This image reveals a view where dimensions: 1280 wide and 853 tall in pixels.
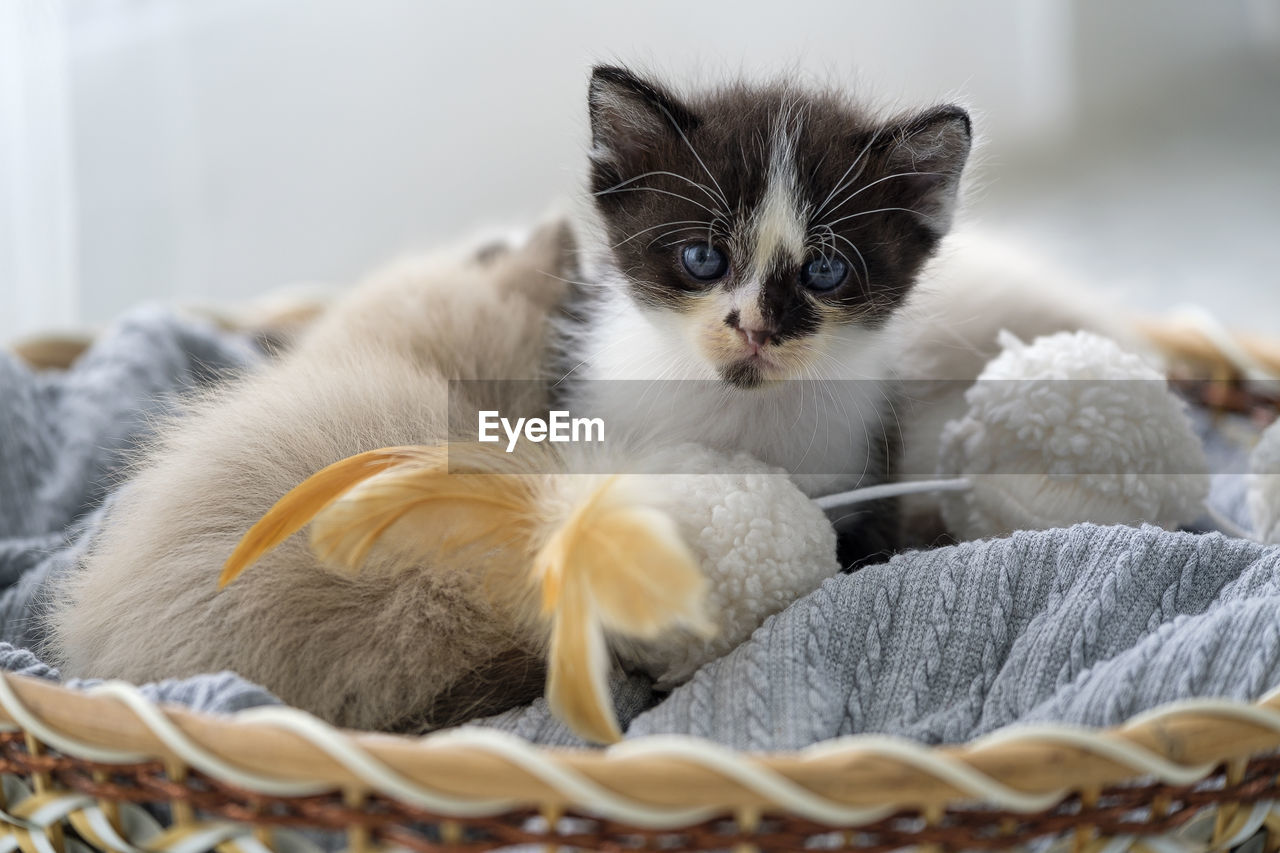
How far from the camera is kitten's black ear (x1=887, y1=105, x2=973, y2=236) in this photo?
89 centimetres

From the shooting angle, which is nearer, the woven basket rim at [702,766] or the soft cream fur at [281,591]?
the woven basket rim at [702,766]

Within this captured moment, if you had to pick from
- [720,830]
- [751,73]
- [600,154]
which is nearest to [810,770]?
[720,830]

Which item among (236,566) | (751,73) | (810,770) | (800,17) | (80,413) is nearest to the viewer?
(810,770)

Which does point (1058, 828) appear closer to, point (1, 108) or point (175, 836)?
point (175, 836)

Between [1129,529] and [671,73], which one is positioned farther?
[671,73]

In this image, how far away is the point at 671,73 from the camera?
114 cm

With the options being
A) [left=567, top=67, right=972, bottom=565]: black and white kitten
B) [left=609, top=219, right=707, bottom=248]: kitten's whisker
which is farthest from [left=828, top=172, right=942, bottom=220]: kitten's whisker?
[left=609, top=219, right=707, bottom=248]: kitten's whisker

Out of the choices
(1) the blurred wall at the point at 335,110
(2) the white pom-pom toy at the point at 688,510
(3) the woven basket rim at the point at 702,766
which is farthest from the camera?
(1) the blurred wall at the point at 335,110

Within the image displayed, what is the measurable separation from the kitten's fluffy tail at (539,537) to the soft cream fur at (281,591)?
4 cm

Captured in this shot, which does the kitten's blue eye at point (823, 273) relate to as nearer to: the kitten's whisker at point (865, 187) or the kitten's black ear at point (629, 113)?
the kitten's whisker at point (865, 187)

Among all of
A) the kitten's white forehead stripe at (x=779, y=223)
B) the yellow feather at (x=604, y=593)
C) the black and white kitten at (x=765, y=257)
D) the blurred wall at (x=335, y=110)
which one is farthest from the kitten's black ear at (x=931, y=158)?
the blurred wall at (x=335, y=110)

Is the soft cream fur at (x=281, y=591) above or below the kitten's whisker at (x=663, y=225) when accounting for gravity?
below

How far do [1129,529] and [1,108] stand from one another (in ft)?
4.98

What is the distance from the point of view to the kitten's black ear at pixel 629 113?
89cm
